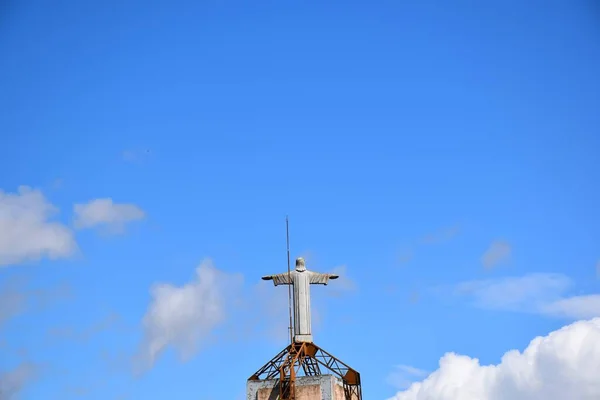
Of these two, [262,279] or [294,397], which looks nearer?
[294,397]

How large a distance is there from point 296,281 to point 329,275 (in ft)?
6.79

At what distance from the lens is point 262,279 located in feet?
206

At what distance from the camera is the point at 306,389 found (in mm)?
58906

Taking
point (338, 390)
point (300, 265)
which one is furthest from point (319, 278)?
point (338, 390)

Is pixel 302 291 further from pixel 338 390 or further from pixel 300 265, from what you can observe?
pixel 338 390

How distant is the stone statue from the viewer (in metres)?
61.4

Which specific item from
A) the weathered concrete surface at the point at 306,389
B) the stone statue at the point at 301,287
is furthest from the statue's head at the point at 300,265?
the weathered concrete surface at the point at 306,389

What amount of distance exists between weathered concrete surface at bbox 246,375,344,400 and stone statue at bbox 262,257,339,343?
2807 millimetres

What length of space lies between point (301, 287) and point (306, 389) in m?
6.04

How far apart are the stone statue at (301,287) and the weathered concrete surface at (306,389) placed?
281 cm

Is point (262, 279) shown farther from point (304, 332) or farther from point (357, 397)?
point (357, 397)

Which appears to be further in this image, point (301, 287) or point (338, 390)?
point (301, 287)

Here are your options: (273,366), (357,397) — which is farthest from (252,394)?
(357,397)

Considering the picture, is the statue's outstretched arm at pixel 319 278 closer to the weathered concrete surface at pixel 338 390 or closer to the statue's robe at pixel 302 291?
the statue's robe at pixel 302 291
